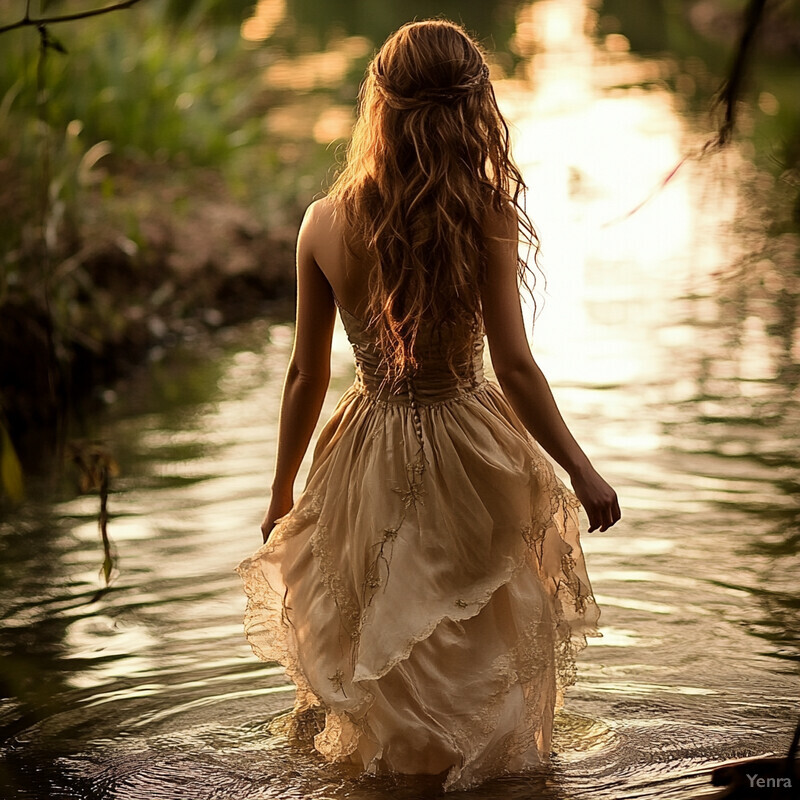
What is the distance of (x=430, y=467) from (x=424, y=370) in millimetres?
220

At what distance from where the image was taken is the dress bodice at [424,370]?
124 inches

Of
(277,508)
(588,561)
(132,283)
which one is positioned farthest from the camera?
(132,283)

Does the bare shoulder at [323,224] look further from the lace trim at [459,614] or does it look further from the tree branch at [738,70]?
the tree branch at [738,70]

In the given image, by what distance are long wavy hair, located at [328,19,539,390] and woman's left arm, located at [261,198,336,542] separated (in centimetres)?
13

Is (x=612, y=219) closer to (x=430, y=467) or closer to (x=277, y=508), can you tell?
(x=277, y=508)

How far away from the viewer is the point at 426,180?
297cm

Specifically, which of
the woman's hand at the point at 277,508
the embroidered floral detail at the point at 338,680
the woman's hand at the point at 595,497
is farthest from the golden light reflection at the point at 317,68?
the woman's hand at the point at 595,497

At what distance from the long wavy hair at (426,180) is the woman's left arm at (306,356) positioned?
5.0 inches

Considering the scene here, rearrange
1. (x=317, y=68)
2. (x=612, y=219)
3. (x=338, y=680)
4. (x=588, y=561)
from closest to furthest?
(x=338, y=680), (x=588, y=561), (x=612, y=219), (x=317, y=68)

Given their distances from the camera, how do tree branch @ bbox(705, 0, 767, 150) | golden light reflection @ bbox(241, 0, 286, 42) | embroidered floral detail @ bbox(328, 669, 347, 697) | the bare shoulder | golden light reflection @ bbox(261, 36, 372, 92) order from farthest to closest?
golden light reflection @ bbox(241, 0, 286, 42) < golden light reflection @ bbox(261, 36, 372, 92) < embroidered floral detail @ bbox(328, 669, 347, 697) < the bare shoulder < tree branch @ bbox(705, 0, 767, 150)

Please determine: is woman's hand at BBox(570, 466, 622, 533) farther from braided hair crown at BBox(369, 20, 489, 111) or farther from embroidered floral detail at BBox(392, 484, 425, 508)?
braided hair crown at BBox(369, 20, 489, 111)

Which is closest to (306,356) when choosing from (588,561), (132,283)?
(588,561)

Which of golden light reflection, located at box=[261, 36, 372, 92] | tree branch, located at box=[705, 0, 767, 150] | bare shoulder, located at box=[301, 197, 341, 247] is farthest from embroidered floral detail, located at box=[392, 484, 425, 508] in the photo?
golden light reflection, located at box=[261, 36, 372, 92]

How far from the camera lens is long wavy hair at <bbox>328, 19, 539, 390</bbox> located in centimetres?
293
